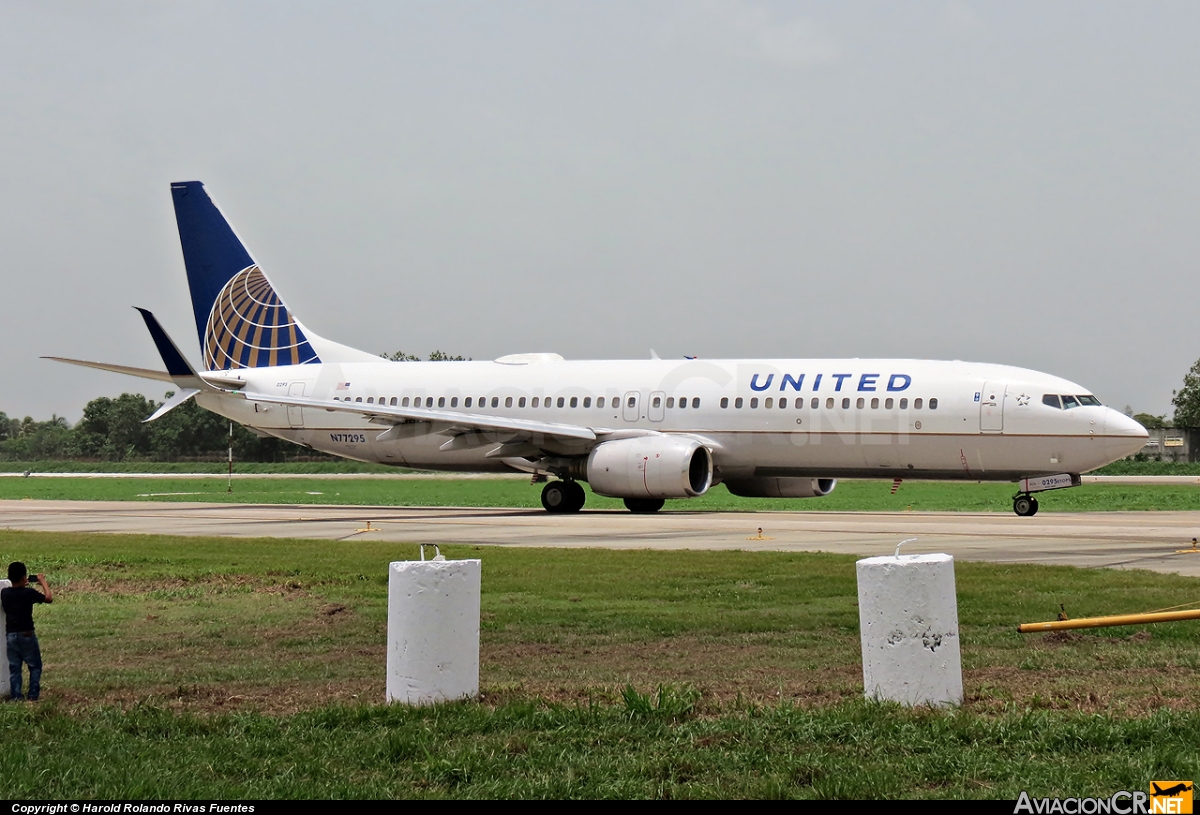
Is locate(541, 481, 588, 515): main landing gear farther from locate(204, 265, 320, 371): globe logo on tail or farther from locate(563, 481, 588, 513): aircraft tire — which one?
locate(204, 265, 320, 371): globe logo on tail

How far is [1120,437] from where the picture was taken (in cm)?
2805

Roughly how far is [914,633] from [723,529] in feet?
58.3

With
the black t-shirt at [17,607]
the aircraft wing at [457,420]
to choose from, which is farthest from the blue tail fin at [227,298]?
the black t-shirt at [17,607]

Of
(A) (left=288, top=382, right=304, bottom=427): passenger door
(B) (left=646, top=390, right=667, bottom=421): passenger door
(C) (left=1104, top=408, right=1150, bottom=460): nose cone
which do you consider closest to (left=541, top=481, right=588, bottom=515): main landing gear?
(B) (left=646, top=390, right=667, bottom=421): passenger door

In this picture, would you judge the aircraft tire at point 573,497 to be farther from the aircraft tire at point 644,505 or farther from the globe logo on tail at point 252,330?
the globe logo on tail at point 252,330

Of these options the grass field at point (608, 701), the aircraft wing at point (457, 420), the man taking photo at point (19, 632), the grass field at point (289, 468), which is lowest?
the grass field at point (608, 701)

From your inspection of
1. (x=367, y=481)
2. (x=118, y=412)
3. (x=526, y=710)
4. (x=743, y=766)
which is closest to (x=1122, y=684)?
(x=743, y=766)

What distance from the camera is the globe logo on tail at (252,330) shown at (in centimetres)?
3959

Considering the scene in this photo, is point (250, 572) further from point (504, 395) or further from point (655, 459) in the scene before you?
point (504, 395)

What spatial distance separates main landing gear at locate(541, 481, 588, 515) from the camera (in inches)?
1297

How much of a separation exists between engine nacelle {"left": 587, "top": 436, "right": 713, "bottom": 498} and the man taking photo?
71.1 feet

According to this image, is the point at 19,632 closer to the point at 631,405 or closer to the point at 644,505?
the point at 631,405

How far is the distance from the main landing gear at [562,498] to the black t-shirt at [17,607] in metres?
24.1

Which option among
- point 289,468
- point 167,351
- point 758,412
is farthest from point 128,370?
point 289,468
